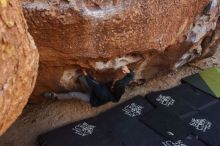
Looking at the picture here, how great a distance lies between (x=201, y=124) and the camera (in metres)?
2.05

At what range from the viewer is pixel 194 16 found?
208 centimetres

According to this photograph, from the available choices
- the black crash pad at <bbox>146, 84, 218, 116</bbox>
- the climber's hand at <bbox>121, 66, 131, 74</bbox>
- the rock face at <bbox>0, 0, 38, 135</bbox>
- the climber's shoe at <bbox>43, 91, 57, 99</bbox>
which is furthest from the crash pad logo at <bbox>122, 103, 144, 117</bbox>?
the rock face at <bbox>0, 0, 38, 135</bbox>

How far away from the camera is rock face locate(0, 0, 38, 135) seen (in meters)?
1.08

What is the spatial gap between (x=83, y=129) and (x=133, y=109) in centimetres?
30

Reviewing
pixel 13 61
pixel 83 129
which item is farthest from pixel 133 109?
pixel 13 61

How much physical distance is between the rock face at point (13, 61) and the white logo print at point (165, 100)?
105 centimetres

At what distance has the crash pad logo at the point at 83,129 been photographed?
1925 mm

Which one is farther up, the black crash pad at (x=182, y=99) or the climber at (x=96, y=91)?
the climber at (x=96, y=91)

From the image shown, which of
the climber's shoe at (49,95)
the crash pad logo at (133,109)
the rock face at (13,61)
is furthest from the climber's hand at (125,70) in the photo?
the rock face at (13,61)

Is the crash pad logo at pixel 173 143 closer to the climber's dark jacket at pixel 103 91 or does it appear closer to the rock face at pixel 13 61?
the climber's dark jacket at pixel 103 91

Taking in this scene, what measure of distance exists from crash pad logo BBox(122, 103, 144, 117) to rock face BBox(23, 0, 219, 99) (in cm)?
17

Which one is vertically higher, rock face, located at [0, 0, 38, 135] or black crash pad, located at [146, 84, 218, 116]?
rock face, located at [0, 0, 38, 135]

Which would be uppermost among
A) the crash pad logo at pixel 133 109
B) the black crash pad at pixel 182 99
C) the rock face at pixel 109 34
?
the rock face at pixel 109 34

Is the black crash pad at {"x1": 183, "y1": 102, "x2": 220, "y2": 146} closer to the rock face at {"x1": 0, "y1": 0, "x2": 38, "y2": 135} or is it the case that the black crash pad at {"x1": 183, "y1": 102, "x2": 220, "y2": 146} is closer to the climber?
the climber
